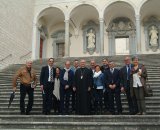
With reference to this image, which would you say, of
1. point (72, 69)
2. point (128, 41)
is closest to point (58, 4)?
point (128, 41)

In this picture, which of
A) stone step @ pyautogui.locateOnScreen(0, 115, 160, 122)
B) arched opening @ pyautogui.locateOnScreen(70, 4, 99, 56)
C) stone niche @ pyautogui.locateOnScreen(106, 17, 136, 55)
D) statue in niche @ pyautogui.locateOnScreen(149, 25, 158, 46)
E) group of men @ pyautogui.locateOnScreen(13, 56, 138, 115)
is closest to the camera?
stone step @ pyautogui.locateOnScreen(0, 115, 160, 122)

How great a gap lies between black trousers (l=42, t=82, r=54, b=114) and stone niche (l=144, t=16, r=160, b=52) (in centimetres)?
1403

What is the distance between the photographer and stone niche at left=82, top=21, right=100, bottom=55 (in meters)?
21.3

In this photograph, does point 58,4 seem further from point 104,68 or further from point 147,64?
point 104,68

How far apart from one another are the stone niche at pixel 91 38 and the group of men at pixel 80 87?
1341 cm

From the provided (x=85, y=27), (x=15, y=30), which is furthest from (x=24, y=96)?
(x=85, y=27)

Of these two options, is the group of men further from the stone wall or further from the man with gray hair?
the stone wall

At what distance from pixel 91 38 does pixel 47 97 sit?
14.2 metres

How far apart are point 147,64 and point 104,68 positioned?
5.57 metres

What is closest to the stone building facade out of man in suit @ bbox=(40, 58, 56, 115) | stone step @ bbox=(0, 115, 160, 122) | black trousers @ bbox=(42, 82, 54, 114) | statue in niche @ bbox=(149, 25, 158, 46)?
statue in niche @ bbox=(149, 25, 158, 46)

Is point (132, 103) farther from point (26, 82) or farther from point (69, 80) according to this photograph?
point (26, 82)

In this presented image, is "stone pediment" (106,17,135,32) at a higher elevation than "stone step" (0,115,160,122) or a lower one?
higher

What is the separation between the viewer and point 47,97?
7.64 meters

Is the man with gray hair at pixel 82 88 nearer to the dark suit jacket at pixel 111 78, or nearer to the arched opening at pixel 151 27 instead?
the dark suit jacket at pixel 111 78
